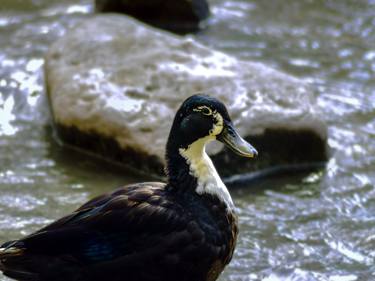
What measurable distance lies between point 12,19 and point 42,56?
1.06m

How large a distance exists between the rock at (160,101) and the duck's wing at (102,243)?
1.88m

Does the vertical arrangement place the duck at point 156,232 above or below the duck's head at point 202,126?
below

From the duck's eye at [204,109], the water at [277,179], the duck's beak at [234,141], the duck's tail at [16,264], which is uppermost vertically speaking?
the duck's eye at [204,109]

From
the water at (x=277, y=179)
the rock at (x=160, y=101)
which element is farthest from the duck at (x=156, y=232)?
the rock at (x=160, y=101)

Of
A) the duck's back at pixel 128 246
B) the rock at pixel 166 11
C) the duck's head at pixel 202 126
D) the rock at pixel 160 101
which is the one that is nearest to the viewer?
the duck's back at pixel 128 246

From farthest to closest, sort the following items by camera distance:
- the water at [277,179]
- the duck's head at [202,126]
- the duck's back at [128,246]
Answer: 1. the water at [277,179]
2. the duck's head at [202,126]
3. the duck's back at [128,246]

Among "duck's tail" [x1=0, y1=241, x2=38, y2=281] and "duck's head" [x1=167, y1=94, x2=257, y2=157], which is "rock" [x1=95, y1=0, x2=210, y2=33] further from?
"duck's tail" [x1=0, y1=241, x2=38, y2=281]

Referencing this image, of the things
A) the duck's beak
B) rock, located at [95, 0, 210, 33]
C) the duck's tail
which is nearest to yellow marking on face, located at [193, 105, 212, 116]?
the duck's beak

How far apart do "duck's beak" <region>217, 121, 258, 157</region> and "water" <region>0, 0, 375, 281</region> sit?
95 centimetres

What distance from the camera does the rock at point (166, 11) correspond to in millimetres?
8789

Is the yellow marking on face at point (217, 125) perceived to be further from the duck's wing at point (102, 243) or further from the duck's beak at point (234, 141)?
the duck's wing at point (102, 243)

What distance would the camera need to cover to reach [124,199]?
4145 millimetres

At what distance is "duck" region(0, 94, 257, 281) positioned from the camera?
3.97 m

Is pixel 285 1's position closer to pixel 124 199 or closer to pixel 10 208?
pixel 10 208
